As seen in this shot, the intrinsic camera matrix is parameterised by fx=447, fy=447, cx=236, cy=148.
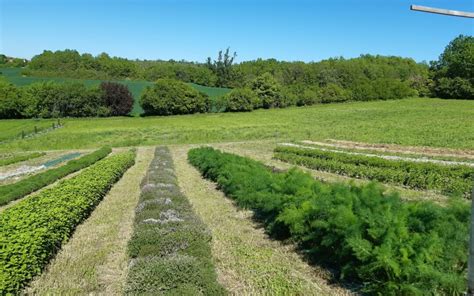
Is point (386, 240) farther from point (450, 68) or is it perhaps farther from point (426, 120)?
point (450, 68)

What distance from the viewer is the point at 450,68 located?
8925 cm

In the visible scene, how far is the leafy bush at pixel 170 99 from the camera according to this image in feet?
262

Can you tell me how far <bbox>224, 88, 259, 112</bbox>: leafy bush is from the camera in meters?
82.8

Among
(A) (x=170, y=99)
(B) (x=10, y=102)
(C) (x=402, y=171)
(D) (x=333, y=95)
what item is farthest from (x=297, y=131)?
(B) (x=10, y=102)

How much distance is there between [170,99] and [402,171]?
63.1m

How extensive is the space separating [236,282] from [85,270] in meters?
3.47

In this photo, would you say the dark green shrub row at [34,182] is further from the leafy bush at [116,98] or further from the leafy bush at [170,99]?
the leafy bush at [116,98]

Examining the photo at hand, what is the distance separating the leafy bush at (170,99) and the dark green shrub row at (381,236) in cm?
7006

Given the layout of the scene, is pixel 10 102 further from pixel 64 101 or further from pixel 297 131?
pixel 297 131

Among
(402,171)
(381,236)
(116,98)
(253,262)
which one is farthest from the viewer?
(116,98)

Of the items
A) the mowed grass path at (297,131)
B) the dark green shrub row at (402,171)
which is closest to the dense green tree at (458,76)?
the mowed grass path at (297,131)

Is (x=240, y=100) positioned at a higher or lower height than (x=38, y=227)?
higher

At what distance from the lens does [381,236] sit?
7.70 m

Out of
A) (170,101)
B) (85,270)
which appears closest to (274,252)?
(85,270)
